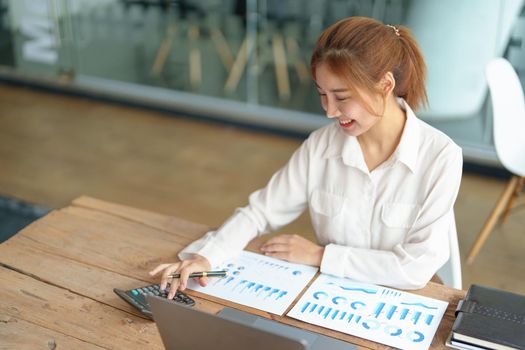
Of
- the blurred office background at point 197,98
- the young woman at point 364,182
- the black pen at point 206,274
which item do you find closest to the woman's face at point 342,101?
the young woman at point 364,182

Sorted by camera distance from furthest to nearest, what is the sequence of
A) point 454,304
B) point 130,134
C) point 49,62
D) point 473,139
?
point 49,62, point 130,134, point 473,139, point 454,304

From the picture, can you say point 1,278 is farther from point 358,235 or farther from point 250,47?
point 250,47

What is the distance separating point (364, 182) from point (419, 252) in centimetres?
23

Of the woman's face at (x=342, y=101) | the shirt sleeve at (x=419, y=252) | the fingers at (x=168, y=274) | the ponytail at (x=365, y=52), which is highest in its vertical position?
the ponytail at (x=365, y=52)

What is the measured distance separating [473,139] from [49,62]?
319 cm

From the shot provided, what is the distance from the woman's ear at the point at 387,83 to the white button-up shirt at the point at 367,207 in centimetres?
10

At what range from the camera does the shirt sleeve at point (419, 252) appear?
1.52 meters

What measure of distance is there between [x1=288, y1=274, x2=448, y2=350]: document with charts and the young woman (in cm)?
4

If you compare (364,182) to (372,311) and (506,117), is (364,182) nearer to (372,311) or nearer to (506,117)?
(372,311)

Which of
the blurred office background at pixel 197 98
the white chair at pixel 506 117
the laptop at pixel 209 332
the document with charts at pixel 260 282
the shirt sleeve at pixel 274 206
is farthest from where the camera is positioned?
the blurred office background at pixel 197 98

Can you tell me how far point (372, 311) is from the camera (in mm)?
1411

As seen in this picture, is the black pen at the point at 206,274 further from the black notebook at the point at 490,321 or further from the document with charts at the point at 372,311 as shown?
the black notebook at the point at 490,321

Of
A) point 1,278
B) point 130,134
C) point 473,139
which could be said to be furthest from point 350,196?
point 130,134

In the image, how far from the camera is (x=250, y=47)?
15.5ft
